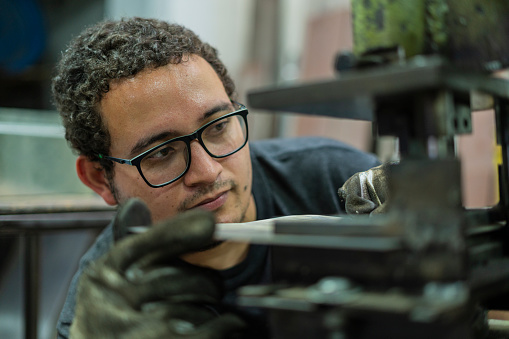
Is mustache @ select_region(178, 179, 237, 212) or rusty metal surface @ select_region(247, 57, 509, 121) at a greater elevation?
rusty metal surface @ select_region(247, 57, 509, 121)

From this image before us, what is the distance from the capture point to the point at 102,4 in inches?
167

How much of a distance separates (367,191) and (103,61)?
80 cm

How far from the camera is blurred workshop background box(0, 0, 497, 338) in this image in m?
2.51

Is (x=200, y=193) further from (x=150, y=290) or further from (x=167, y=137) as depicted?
(x=150, y=290)

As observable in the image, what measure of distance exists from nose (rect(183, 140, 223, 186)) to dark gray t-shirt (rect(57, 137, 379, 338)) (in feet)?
1.00

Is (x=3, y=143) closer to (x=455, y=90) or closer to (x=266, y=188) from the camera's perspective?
(x=266, y=188)

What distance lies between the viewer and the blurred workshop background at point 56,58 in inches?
98.9

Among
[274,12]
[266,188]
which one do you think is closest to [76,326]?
[266,188]

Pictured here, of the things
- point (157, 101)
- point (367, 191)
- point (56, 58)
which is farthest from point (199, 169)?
point (56, 58)

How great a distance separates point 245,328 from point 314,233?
9.6 inches

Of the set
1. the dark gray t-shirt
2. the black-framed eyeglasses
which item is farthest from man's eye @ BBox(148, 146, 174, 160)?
the dark gray t-shirt

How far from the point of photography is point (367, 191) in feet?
3.31

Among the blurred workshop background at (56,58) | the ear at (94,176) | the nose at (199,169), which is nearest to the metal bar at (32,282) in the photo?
the ear at (94,176)

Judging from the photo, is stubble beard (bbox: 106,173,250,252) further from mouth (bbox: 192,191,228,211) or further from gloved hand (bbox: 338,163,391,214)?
gloved hand (bbox: 338,163,391,214)
